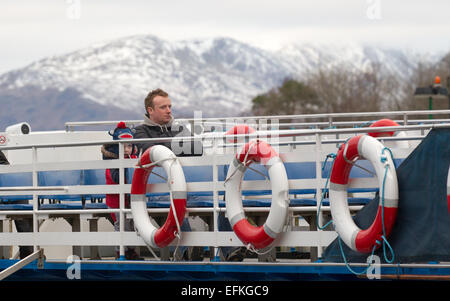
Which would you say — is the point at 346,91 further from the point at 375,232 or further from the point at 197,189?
the point at 375,232

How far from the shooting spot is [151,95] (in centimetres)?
984

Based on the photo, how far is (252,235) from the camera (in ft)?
28.0

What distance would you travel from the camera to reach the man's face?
9781 millimetres

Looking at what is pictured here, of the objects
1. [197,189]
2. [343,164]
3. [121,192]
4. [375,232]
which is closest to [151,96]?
[121,192]

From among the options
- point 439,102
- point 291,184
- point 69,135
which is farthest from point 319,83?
point 291,184

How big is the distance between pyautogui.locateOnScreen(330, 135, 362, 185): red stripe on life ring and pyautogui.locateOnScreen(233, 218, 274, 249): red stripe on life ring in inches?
35.6

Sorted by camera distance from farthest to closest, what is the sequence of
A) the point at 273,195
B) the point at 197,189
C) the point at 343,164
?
the point at 197,189, the point at 273,195, the point at 343,164

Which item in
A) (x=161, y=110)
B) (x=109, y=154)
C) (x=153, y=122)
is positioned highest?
(x=161, y=110)

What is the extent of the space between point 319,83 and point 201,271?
241ft

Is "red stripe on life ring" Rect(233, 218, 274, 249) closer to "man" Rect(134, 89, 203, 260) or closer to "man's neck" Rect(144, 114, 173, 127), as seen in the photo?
"man" Rect(134, 89, 203, 260)

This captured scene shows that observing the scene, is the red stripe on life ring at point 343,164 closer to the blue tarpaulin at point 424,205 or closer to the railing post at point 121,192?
the blue tarpaulin at point 424,205

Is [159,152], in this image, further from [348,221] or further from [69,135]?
[69,135]

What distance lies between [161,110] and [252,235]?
213 cm

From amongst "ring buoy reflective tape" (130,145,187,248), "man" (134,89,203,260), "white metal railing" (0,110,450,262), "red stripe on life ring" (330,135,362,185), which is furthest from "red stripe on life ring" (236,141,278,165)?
"man" (134,89,203,260)
